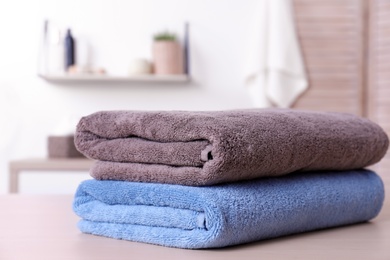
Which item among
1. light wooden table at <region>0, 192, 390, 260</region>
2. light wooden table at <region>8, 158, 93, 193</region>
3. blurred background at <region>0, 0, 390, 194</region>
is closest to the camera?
light wooden table at <region>0, 192, 390, 260</region>

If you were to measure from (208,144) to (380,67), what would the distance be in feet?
9.18

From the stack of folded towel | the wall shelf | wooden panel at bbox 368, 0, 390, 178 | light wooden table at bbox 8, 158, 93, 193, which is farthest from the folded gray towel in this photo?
wooden panel at bbox 368, 0, 390, 178

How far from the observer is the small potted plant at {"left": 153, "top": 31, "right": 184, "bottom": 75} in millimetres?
3293

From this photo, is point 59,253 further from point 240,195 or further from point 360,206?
point 360,206

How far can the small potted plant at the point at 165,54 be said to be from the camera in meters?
3.29

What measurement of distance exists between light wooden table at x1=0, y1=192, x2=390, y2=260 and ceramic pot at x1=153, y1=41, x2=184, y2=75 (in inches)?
94.3

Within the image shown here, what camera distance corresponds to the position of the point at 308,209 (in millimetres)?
812

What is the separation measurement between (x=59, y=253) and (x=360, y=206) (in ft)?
1.43

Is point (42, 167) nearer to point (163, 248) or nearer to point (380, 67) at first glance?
point (380, 67)

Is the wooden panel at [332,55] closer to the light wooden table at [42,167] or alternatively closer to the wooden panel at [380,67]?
the wooden panel at [380,67]

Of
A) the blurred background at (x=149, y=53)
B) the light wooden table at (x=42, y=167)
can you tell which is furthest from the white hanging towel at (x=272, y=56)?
the light wooden table at (x=42, y=167)

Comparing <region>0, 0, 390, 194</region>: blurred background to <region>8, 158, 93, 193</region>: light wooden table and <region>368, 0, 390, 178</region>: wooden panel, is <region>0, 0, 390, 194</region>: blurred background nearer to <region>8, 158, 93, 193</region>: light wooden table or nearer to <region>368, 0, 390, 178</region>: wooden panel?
<region>368, 0, 390, 178</region>: wooden panel

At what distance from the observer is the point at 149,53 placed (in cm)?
341

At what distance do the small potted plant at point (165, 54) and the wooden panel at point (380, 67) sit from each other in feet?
3.22
